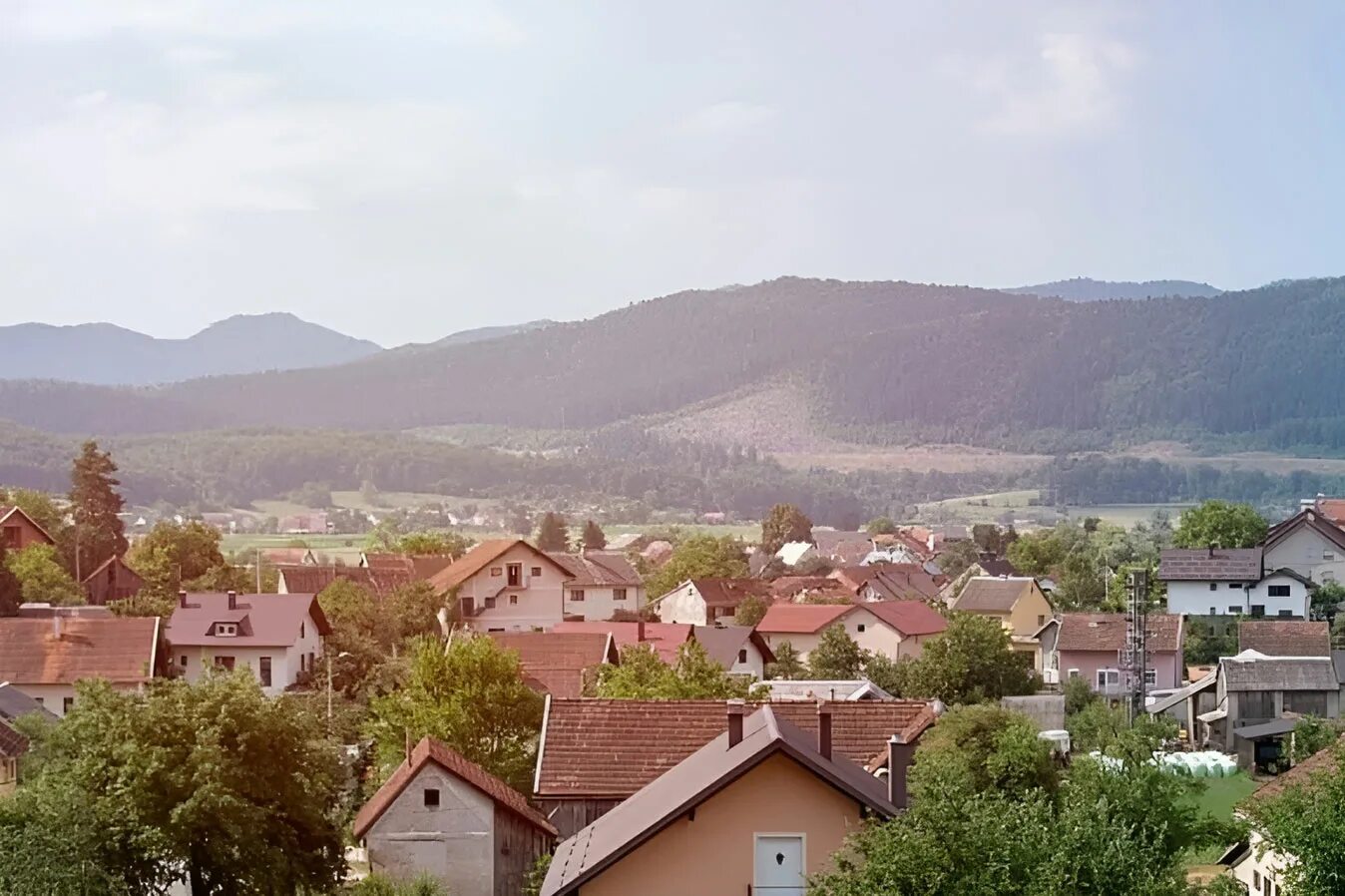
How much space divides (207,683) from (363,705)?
28.6m

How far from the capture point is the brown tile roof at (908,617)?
263 ft

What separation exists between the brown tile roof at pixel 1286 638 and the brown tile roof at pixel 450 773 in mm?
40990

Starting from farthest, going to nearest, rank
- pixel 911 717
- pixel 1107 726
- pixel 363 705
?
1. pixel 363 705
2. pixel 1107 726
3. pixel 911 717

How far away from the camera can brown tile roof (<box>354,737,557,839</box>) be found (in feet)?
102

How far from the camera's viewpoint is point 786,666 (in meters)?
68.0

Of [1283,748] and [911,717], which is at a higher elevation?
[911,717]

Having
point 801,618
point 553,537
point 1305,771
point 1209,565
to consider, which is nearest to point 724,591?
point 801,618

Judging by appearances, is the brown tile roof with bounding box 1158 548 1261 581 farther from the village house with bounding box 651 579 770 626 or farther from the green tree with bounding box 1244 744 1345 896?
the green tree with bounding box 1244 744 1345 896

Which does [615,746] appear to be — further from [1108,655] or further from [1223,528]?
[1223,528]

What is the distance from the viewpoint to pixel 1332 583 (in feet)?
278

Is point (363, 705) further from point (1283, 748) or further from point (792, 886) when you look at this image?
point (792, 886)

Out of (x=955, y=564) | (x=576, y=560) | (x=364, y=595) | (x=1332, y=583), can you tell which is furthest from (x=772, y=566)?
(x=364, y=595)

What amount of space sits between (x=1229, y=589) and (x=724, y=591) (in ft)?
82.8

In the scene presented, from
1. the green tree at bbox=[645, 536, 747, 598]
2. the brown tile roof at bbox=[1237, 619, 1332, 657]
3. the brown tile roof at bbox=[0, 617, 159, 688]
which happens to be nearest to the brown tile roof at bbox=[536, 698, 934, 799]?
the brown tile roof at bbox=[0, 617, 159, 688]
